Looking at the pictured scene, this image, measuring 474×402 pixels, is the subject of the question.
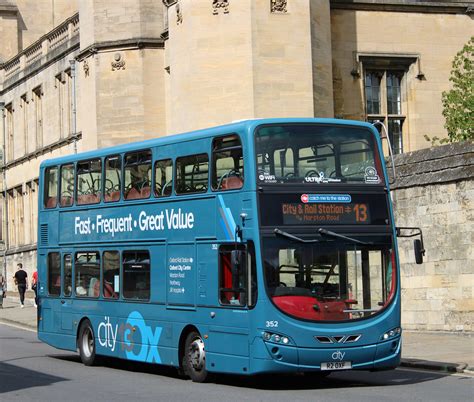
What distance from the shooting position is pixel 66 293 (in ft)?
72.2

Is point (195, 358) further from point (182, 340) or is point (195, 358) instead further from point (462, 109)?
point (462, 109)

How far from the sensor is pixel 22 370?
20.2 meters

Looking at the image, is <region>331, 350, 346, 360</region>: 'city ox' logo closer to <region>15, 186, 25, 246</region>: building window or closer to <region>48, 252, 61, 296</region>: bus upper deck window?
<region>48, 252, 61, 296</region>: bus upper deck window

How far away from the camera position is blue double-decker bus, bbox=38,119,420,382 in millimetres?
16141

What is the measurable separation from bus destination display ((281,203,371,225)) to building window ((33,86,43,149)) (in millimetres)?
41590

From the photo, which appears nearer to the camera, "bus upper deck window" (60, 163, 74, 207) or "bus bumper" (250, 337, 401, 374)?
"bus bumper" (250, 337, 401, 374)

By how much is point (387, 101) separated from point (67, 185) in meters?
18.2

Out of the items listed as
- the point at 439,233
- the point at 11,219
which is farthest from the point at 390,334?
the point at 11,219

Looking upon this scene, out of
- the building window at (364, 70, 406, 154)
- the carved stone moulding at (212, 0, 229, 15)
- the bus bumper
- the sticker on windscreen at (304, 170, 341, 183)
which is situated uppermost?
the carved stone moulding at (212, 0, 229, 15)

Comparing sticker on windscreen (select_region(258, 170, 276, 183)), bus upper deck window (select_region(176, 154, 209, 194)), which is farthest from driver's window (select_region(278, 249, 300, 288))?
bus upper deck window (select_region(176, 154, 209, 194))

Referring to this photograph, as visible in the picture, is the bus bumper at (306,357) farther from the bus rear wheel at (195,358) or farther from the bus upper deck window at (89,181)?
the bus upper deck window at (89,181)

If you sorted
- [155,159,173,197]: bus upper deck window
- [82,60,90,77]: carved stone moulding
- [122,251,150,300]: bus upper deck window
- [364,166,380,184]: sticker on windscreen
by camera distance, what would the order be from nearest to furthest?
[364,166,380,184]: sticker on windscreen < [155,159,173,197]: bus upper deck window < [122,251,150,300]: bus upper deck window < [82,60,90,77]: carved stone moulding

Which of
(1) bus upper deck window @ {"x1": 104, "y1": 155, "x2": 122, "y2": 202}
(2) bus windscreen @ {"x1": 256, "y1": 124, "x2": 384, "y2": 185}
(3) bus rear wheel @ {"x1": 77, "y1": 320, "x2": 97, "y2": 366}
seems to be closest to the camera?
(2) bus windscreen @ {"x1": 256, "y1": 124, "x2": 384, "y2": 185}

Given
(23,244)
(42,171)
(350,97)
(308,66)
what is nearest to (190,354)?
(42,171)
